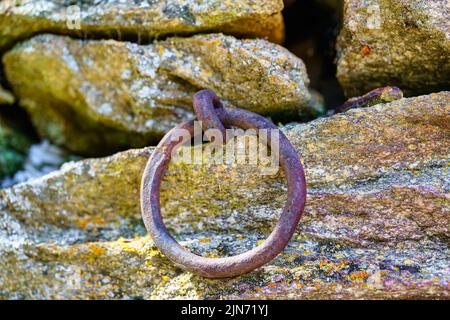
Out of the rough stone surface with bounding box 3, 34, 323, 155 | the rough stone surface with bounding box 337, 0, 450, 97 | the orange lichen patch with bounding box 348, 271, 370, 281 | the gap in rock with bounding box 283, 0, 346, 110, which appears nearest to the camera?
the orange lichen patch with bounding box 348, 271, 370, 281

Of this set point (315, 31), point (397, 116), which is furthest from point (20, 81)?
point (397, 116)

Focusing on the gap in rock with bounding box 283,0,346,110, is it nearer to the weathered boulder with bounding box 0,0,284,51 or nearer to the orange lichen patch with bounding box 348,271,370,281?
the weathered boulder with bounding box 0,0,284,51

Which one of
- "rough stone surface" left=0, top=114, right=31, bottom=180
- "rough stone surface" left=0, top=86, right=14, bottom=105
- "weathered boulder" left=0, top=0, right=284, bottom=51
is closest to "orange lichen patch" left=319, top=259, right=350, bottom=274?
"weathered boulder" left=0, top=0, right=284, bottom=51

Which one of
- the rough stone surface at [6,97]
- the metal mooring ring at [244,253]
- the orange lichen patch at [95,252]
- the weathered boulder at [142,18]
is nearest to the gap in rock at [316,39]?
the weathered boulder at [142,18]

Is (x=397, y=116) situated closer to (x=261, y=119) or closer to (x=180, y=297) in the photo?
(x=261, y=119)

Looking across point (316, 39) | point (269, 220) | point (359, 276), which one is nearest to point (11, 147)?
point (269, 220)

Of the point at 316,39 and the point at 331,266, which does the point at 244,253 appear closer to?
the point at 331,266

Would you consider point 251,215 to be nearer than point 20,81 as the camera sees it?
Yes

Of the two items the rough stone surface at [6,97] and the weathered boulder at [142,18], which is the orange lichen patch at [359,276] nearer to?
the weathered boulder at [142,18]
